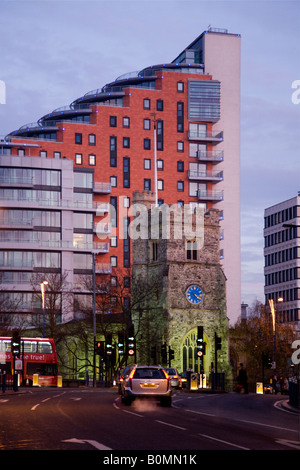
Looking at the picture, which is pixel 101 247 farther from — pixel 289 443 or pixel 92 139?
pixel 289 443

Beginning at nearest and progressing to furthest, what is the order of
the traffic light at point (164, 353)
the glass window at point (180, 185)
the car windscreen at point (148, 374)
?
1. the car windscreen at point (148, 374)
2. the traffic light at point (164, 353)
3. the glass window at point (180, 185)

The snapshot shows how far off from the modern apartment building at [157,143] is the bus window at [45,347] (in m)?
45.6

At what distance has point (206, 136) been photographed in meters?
128

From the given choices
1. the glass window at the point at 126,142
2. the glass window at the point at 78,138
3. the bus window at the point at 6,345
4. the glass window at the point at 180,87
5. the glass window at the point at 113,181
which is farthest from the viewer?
the glass window at the point at 180,87

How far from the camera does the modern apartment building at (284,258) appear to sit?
13450cm

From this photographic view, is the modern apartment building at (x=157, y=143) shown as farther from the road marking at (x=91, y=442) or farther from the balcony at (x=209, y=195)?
the road marking at (x=91, y=442)

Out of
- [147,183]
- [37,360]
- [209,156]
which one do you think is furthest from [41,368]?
[209,156]

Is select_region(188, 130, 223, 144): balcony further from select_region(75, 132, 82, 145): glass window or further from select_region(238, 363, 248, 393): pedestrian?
select_region(238, 363, 248, 393): pedestrian

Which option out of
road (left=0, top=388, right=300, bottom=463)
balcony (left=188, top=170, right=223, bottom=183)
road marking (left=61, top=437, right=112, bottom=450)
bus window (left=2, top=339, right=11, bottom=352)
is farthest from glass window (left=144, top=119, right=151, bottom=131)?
road marking (left=61, top=437, right=112, bottom=450)

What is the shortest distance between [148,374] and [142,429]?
11.8 m

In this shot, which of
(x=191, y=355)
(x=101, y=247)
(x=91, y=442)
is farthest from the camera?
(x=101, y=247)

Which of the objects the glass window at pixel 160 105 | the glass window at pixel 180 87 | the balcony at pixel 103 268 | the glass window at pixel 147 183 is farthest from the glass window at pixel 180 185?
the balcony at pixel 103 268
